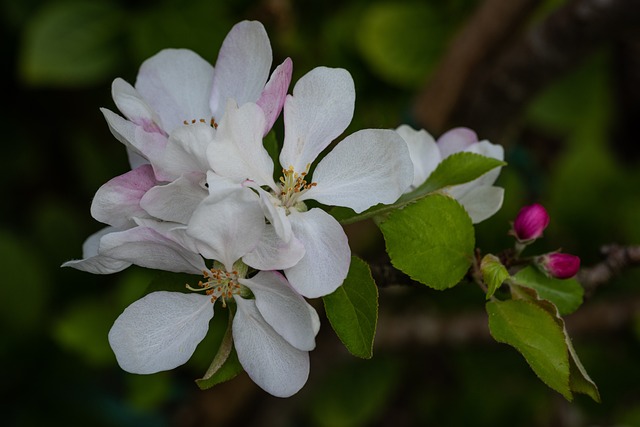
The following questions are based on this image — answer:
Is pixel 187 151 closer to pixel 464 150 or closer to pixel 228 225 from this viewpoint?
pixel 228 225

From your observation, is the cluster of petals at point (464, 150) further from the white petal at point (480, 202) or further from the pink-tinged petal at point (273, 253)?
the pink-tinged petal at point (273, 253)

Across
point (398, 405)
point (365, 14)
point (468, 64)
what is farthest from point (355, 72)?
point (398, 405)

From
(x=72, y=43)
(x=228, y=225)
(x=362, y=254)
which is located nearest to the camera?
(x=228, y=225)

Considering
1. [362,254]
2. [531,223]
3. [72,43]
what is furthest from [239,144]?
[72,43]

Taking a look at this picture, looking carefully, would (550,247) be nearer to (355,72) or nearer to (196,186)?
(355,72)

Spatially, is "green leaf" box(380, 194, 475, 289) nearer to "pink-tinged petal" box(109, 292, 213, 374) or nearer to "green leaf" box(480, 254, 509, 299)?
"green leaf" box(480, 254, 509, 299)

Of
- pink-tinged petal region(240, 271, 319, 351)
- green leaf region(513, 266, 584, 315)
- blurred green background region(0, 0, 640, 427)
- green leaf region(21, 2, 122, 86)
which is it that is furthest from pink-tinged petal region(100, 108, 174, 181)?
green leaf region(21, 2, 122, 86)
